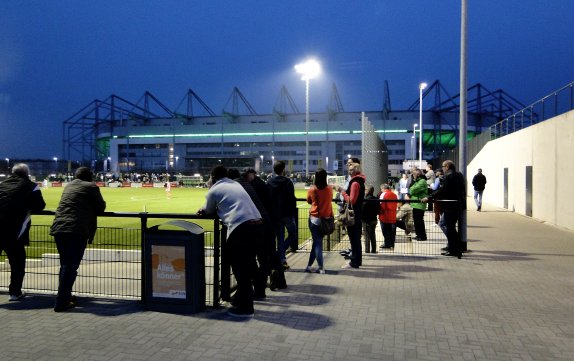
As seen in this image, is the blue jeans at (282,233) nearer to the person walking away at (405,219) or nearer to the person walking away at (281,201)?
the person walking away at (281,201)

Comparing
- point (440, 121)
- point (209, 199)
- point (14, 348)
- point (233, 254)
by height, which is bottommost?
point (14, 348)

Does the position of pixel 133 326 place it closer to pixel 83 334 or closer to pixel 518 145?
pixel 83 334

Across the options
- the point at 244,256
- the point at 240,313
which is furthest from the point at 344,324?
the point at 244,256

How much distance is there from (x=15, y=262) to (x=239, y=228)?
330 cm

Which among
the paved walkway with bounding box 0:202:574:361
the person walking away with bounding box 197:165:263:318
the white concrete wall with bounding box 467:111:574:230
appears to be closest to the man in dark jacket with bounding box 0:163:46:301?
the paved walkway with bounding box 0:202:574:361

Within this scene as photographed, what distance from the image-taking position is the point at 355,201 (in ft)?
27.5

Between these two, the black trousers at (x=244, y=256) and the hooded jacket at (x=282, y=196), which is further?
the hooded jacket at (x=282, y=196)

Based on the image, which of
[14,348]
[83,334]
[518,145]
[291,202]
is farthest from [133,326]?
[518,145]

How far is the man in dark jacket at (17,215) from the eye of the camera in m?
6.25

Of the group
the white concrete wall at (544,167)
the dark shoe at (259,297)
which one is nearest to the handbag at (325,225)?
the dark shoe at (259,297)

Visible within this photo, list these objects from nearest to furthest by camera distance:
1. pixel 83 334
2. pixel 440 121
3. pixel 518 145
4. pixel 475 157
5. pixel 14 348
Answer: pixel 14 348
pixel 83 334
pixel 518 145
pixel 475 157
pixel 440 121

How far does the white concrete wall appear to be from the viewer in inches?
567

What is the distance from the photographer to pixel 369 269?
8578 millimetres

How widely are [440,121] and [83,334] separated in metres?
128
